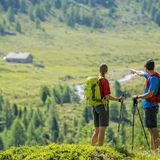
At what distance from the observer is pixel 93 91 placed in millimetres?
22750

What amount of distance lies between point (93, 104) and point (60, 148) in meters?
4.85

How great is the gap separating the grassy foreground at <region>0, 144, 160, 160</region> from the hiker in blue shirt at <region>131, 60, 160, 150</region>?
11.8ft

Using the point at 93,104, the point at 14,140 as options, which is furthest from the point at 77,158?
the point at 14,140

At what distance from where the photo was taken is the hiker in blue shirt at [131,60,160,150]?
22.3m

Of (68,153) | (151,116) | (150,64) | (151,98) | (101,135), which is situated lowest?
(101,135)

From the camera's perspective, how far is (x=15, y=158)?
18984 millimetres

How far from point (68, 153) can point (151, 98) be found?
20.0ft

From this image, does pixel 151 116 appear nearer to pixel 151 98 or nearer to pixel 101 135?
→ pixel 151 98

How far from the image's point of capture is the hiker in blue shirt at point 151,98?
878 inches

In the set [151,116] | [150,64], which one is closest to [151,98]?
[151,116]

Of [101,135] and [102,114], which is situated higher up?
[102,114]

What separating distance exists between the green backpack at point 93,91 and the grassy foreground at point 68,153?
13.1 ft

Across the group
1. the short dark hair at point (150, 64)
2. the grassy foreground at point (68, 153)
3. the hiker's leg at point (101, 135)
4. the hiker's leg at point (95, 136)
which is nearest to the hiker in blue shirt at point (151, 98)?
the short dark hair at point (150, 64)

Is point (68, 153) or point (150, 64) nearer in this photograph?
point (68, 153)
